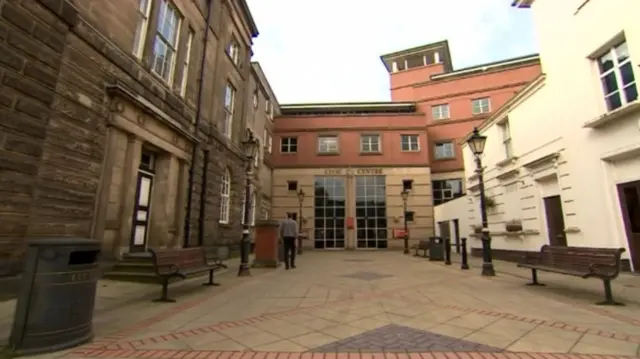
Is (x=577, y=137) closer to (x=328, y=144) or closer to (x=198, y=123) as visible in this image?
(x=198, y=123)

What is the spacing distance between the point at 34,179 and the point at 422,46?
33.2m

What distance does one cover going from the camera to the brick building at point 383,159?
2578cm

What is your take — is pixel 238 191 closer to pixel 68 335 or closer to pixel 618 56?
pixel 68 335

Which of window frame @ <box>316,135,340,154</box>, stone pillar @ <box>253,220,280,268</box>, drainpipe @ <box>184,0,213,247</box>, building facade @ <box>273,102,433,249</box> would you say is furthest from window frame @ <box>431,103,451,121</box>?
stone pillar @ <box>253,220,280,268</box>

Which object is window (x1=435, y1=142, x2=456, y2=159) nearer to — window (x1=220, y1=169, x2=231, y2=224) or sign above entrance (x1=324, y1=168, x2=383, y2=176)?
sign above entrance (x1=324, y1=168, x2=383, y2=176)

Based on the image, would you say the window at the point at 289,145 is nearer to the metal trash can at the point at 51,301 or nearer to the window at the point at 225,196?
the window at the point at 225,196

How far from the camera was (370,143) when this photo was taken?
2739 cm

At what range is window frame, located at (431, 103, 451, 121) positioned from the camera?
27569 mm

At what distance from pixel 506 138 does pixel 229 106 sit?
12587 mm

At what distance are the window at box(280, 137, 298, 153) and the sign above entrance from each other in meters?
3.30

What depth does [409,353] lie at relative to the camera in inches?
131

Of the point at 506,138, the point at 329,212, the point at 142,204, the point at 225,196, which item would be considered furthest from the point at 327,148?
the point at 142,204

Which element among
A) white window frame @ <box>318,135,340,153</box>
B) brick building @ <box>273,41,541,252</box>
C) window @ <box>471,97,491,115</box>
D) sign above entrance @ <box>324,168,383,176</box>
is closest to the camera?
brick building @ <box>273,41,541,252</box>

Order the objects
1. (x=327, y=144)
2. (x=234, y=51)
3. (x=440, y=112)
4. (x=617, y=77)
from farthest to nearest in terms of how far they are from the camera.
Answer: (x=440, y=112), (x=327, y=144), (x=234, y=51), (x=617, y=77)
